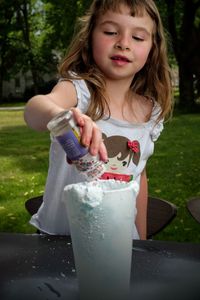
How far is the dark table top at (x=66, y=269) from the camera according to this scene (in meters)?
1.07

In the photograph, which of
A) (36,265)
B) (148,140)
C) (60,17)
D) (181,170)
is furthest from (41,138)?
(60,17)

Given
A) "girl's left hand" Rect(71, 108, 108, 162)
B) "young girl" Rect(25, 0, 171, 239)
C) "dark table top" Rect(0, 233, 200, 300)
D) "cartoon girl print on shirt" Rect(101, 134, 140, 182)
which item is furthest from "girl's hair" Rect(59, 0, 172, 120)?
"girl's left hand" Rect(71, 108, 108, 162)

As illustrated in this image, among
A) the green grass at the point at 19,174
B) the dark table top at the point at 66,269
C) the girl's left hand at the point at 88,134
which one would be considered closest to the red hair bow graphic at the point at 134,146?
the dark table top at the point at 66,269

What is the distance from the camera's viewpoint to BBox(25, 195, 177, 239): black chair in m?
2.03

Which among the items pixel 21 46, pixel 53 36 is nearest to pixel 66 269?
pixel 53 36

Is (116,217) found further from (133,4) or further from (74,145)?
(133,4)

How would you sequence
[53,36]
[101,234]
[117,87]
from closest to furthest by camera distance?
[101,234], [117,87], [53,36]

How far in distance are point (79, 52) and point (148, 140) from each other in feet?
1.35

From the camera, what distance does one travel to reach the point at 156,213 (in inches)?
81.2

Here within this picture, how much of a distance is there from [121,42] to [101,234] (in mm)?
842

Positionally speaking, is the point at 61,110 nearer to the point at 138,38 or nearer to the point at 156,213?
the point at 138,38

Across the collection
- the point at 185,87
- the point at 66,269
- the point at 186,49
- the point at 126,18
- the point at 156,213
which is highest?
the point at 126,18

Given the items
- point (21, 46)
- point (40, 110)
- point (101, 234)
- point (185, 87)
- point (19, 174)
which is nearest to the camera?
point (101, 234)

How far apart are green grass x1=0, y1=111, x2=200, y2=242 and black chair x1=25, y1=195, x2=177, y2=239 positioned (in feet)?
5.47
